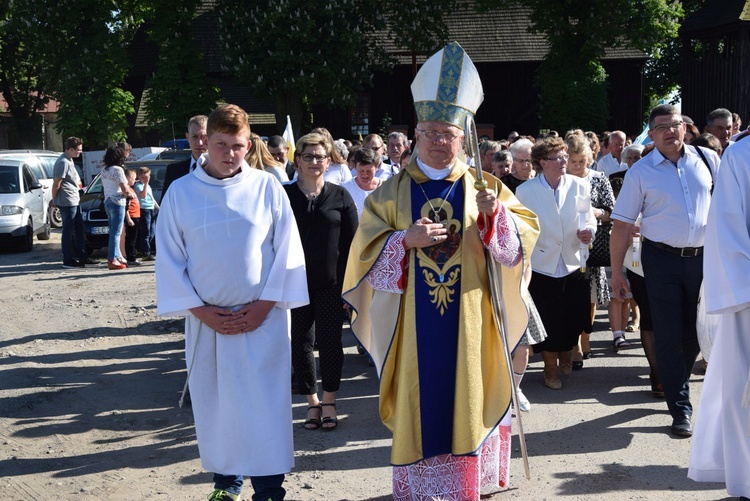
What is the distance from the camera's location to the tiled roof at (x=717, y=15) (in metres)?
32.0

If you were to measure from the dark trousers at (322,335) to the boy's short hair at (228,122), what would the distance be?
6.94ft

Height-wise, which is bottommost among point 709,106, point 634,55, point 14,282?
point 14,282

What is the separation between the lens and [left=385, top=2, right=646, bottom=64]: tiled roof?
41062 mm

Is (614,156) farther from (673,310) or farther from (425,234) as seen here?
(425,234)

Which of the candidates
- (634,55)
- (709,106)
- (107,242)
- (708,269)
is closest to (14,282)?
(107,242)

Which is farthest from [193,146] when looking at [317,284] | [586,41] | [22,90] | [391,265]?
[22,90]

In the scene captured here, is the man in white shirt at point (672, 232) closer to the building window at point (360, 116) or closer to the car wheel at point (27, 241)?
the car wheel at point (27, 241)

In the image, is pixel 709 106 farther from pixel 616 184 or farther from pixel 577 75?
pixel 616 184

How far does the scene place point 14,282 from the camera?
14.2 meters

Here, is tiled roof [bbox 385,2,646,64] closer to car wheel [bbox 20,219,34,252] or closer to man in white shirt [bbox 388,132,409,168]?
car wheel [bbox 20,219,34,252]

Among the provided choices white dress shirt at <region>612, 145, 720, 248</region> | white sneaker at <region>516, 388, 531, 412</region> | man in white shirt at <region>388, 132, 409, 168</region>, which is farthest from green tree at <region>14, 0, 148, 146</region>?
white dress shirt at <region>612, 145, 720, 248</region>

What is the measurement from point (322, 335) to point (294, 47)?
25347mm

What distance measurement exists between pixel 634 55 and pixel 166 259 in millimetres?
38807

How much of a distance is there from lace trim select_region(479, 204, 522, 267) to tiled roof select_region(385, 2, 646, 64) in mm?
35411
